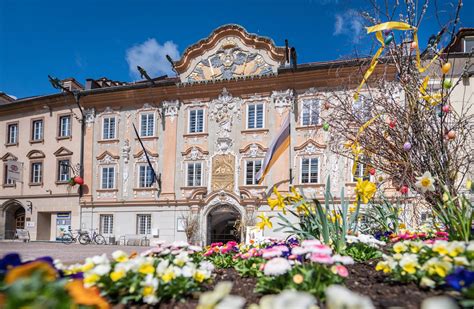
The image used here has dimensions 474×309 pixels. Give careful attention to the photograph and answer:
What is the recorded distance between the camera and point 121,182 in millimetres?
21281

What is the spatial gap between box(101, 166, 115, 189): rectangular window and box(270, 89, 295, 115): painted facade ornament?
376 inches

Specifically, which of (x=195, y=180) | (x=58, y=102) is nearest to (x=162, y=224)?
(x=195, y=180)

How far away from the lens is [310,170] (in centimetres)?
1861

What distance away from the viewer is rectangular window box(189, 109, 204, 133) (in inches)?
809

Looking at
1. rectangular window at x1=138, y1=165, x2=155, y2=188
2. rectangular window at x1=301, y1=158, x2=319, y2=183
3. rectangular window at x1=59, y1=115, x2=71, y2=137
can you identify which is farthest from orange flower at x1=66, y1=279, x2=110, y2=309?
rectangular window at x1=59, y1=115, x2=71, y2=137

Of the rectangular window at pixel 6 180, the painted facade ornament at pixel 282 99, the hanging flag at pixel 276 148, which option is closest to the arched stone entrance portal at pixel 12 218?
the rectangular window at pixel 6 180

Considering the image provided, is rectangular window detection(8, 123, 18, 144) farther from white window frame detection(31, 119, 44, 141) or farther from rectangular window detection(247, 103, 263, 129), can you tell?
rectangular window detection(247, 103, 263, 129)

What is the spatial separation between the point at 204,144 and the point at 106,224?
701 cm

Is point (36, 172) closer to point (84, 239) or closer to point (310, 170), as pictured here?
point (84, 239)

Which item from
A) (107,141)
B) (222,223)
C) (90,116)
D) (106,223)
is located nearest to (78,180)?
(107,141)

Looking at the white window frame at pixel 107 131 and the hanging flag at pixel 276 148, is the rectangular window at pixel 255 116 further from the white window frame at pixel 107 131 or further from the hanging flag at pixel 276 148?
the white window frame at pixel 107 131

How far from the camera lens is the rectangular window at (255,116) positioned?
19.7 m

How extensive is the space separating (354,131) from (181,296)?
12.8 feet

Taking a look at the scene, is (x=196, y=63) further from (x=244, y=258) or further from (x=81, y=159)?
(x=244, y=258)
